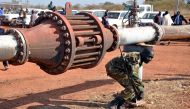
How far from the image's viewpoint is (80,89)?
920 centimetres

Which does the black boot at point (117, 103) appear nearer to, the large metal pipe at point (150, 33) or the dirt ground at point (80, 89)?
the dirt ground at point (80, 89)

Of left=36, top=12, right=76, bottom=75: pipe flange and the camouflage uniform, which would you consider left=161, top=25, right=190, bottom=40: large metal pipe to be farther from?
left=36, top=12, right=76, bottom=75: pipe flange

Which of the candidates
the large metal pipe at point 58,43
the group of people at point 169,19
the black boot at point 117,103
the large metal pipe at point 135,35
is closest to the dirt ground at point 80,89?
the black boot at point 117,103

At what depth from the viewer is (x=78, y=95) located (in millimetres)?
8555

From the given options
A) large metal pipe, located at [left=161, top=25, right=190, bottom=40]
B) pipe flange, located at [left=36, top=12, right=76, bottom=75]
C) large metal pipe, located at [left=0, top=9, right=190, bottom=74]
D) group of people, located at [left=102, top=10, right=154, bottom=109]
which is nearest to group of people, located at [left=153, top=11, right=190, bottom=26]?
large metal pipe, located at [left=161, top=25, right=190, bottom=40]

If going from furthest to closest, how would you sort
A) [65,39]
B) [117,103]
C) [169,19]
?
[169,19]
[117,103]
[65,39]

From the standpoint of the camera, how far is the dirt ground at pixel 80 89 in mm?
7850

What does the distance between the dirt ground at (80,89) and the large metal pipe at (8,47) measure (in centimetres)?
405

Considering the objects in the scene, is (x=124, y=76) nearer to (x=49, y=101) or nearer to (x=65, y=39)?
(x=49, y=101)

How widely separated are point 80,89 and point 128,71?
264 centimetres

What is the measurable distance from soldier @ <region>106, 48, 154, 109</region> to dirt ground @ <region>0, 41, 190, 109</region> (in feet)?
2.83

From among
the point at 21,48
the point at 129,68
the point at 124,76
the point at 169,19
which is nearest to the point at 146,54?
the point at 129,68

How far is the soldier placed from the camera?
21.9ft

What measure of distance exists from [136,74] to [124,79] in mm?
204
